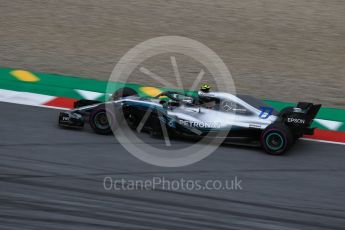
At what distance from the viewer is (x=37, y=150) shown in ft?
31.2

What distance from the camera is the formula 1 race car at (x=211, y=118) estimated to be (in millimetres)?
9961

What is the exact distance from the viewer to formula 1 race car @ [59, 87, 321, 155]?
9.96 meters

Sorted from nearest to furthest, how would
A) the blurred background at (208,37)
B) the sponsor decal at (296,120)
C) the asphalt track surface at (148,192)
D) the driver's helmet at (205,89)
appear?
1. the asphalt track surface at (148,192)
2. the sponsor decal at (296,120)
3. the driver's helmet at (205,89)
4. the blurred background at (208,37)

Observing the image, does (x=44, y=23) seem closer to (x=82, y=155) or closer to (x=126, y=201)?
(x=82, y=155)

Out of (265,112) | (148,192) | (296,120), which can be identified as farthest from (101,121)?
(296,120)

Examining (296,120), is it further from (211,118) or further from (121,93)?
(121,93)

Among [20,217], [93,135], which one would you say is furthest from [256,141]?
[20,217]

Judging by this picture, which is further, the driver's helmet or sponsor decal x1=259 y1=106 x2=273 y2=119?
the driver's helmet

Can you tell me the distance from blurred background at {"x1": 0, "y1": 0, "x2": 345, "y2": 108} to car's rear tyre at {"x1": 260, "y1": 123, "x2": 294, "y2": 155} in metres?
3.14

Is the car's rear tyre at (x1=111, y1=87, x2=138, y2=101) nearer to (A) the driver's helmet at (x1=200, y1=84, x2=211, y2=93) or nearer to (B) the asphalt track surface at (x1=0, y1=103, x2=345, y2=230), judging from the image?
(B) the asphalt track surface at (x1=0, y1=103, x2=345, y2=230)

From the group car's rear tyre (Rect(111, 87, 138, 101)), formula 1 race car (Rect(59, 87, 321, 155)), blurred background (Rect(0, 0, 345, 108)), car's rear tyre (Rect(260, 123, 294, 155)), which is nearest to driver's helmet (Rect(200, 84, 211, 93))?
formula 1 race car (Rect(59, 87, 321, 155))

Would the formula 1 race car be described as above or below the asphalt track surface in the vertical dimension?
above

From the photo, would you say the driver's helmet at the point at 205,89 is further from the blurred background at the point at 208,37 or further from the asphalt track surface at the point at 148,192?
the blurred background at the point at 208,37

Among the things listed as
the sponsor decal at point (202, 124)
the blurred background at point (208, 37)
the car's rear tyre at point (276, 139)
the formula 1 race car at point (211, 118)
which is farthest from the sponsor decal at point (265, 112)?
the blurred background at point (208, 37)
